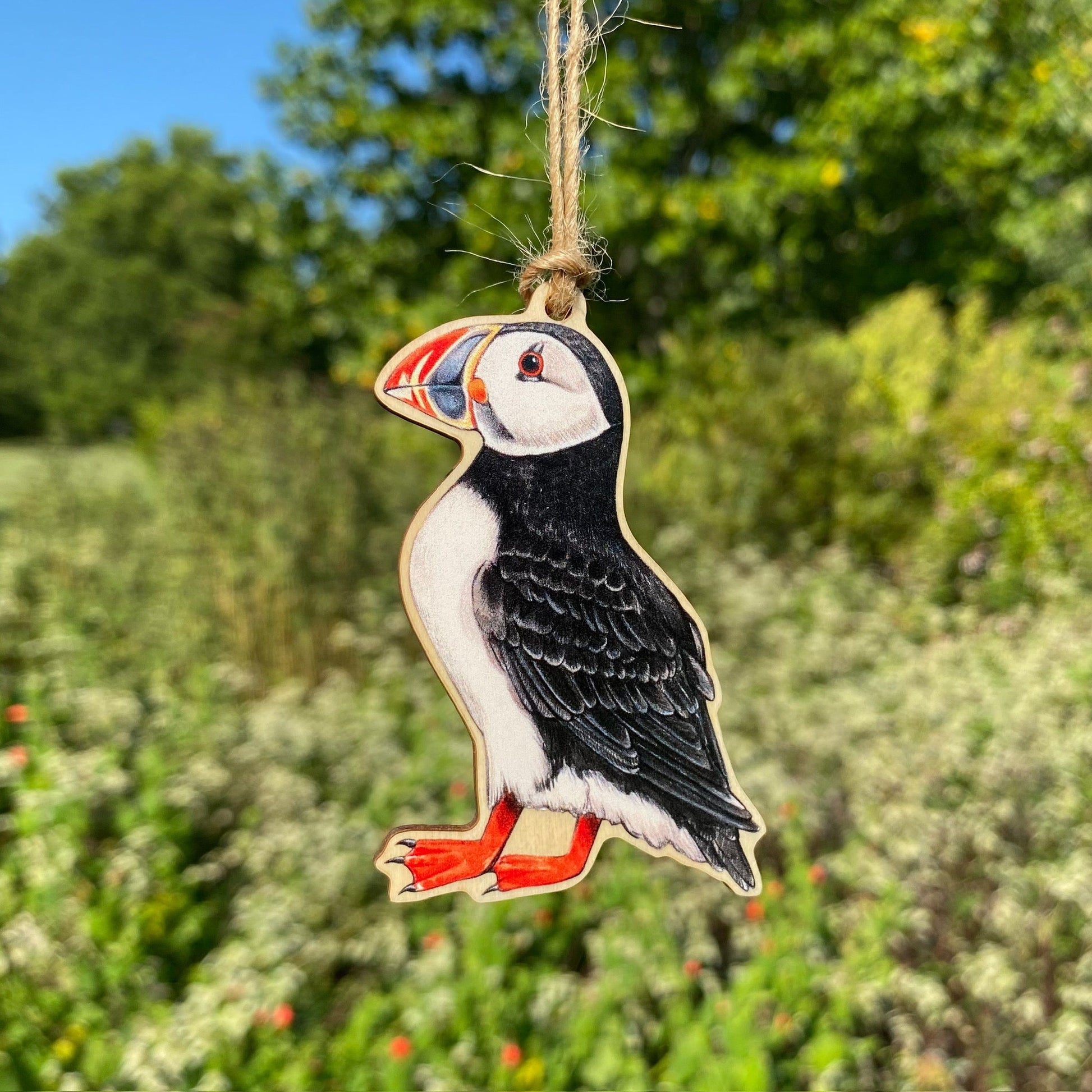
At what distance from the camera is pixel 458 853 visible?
78cm

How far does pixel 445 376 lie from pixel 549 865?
1.59 ft

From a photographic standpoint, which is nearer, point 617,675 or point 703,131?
point 617,675

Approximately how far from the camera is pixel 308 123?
4.90 metres

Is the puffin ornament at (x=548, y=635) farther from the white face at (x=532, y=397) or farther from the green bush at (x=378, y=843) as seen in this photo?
the green bush at (x=378, y=843)

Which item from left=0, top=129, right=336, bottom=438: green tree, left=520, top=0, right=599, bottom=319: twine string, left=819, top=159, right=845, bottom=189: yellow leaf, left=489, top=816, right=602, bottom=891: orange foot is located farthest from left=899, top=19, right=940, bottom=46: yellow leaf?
left=0, top=129, right=336, bottom=438: green tree

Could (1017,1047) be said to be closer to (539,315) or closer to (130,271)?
(539,315)

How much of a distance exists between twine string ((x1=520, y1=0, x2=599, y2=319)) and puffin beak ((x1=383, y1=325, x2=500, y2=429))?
74mm

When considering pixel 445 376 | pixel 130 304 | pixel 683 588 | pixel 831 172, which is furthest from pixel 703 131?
pixel 130 304

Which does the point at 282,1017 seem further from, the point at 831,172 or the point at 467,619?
the point at 831,172

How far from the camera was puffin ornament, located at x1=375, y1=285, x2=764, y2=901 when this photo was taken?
73 centimetres

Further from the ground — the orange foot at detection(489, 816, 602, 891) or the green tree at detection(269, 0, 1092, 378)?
the green tree at detection(269, 0, 1092, 378)

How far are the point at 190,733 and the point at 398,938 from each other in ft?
3.22

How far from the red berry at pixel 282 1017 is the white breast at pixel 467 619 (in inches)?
49.7

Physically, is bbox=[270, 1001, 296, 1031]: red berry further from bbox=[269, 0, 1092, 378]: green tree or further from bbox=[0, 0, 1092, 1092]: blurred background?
bbox=[269, 0, 1092, 378]: green tree
